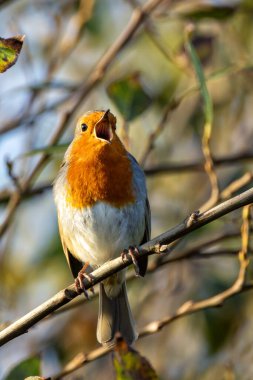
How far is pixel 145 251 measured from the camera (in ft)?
8.92

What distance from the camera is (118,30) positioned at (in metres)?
6.73

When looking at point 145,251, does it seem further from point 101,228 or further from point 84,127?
point 84,127

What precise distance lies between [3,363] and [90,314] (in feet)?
2.41

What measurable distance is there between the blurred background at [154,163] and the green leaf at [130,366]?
1927mm

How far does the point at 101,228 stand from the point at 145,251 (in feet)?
4.26

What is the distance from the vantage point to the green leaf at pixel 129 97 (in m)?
4.10

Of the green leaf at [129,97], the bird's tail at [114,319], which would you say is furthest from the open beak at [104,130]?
the bird's tail at [114,319]

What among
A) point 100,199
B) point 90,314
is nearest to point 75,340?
point 90,314

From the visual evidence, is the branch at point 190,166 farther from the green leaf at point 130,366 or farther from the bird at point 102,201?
the green leaf at point 130,366

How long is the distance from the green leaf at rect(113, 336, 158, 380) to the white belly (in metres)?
1.91

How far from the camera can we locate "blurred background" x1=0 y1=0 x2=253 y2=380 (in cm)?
467

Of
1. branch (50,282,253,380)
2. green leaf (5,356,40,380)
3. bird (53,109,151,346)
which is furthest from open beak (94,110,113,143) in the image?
green leaf (5,356,40,380)

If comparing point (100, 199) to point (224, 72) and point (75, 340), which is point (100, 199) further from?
point (75, 340)

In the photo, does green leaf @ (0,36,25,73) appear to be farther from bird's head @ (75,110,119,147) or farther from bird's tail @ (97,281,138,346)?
bird's tail @ (97,281,138,346)
